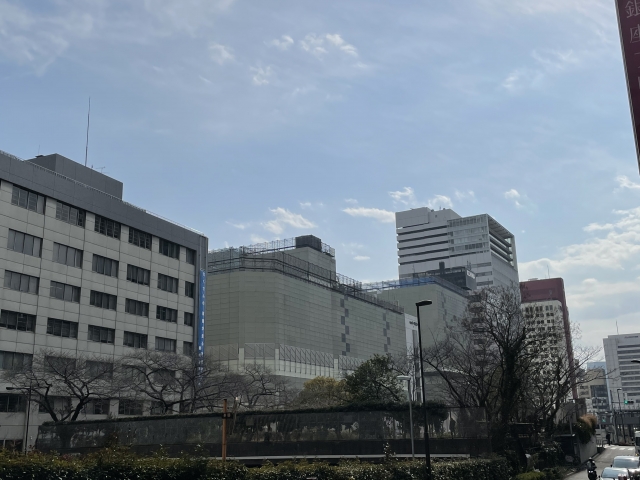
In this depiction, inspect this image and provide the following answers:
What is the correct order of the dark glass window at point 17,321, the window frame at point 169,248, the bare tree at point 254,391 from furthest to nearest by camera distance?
the window frame at point 169,248 → the bare tree at point 254,391 → the dark glass window at point 17,321

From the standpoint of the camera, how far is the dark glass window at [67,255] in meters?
59.8

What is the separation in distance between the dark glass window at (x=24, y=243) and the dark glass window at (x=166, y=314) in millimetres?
16391

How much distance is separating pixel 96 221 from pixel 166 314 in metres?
13.6

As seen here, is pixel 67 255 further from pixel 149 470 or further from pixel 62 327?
pixel 149 470

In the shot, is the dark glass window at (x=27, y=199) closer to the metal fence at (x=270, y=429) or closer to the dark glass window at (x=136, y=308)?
the dark glass window at (x=136, y=308)

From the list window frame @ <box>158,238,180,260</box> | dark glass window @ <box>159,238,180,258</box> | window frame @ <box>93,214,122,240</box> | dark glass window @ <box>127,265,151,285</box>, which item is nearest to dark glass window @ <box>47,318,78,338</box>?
dark glass window @ <box>127,265,151,285</box>

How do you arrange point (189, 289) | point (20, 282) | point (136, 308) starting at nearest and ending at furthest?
point (20, 282) < point (136, 308) < point (189, 289)

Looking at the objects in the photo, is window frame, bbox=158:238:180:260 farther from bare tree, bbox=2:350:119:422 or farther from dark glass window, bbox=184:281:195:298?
bare tree, bbox=2:350:119:422

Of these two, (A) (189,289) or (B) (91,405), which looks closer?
(B) (91,405)

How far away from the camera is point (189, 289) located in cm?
7638

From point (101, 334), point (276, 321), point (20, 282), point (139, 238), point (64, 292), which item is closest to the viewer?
point (20, 282)

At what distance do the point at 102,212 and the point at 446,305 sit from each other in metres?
117

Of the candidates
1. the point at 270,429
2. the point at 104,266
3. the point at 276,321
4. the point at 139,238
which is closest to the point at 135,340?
the point at 104,266

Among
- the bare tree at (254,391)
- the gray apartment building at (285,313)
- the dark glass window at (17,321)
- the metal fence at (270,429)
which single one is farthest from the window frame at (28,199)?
the gray apartment building at (285,313)
